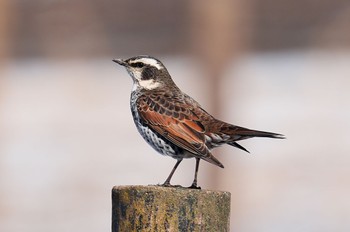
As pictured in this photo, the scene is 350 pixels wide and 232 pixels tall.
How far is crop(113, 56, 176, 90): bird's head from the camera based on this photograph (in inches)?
170

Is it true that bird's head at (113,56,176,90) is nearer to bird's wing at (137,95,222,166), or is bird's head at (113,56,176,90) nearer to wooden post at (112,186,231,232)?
bird's wing at (137,95,222,166)

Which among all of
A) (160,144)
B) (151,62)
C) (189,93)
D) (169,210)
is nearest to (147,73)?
(151,62)

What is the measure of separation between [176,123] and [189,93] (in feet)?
15.4

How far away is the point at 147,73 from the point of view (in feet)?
14.2

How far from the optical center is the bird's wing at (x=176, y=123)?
3.73 meters

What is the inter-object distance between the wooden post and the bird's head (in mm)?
1487

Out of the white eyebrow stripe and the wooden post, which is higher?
the white eyebrow stripe

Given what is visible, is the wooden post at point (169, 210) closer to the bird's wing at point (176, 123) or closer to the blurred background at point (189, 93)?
the bird's wing at point (176, 123)

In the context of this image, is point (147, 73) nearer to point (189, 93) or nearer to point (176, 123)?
point (176, 123)

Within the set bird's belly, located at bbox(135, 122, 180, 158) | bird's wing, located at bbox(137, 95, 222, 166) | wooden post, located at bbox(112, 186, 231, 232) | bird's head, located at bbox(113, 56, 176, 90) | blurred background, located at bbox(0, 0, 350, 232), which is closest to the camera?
wooden post, located at bbox(112, 186, 231, 232)

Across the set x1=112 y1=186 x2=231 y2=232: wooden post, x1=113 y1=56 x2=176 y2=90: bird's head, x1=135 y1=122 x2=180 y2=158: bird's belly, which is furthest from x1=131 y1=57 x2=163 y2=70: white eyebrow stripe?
x1=112 y1=186 x2=231 y2=232: wooden post

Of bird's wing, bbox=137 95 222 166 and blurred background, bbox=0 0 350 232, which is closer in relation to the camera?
bird's wing, bbox=137 95 222 166

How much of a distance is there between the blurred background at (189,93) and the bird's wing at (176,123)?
405 centimetres

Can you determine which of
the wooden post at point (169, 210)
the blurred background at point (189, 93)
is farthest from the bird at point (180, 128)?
the blurred background at point (189, 93)
